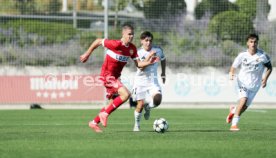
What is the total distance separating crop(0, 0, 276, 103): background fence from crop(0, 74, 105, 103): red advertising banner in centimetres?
111

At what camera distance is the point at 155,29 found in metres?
30.8

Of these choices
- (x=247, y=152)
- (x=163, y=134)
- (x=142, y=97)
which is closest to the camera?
(x=247, y=152)

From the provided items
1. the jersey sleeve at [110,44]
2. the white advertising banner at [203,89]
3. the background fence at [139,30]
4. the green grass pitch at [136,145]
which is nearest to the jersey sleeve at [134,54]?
the jersey sleeve at [110,44]

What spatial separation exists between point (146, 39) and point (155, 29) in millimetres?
17101

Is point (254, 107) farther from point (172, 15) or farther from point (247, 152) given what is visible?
point (247, 152)

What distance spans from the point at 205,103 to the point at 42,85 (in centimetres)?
689

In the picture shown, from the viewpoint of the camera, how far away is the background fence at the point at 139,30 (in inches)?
1179

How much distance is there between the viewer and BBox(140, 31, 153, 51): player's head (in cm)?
1375

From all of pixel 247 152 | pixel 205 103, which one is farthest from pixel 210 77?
pixel 247 152

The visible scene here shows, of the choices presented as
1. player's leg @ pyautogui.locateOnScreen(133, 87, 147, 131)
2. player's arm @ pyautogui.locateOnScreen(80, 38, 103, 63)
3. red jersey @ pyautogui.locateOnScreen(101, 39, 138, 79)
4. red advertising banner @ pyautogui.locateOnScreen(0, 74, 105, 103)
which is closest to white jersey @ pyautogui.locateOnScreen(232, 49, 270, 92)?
player's leg @ pyautogui.locateOnScreen(133, 87, 147, 131)

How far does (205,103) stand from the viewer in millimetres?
27625

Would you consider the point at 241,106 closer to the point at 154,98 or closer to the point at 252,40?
the point at 252,40

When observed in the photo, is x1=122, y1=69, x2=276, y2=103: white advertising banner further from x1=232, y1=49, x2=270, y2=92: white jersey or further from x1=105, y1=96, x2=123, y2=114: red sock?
x1=105, y1=96, x2=123, y2=114: red sock

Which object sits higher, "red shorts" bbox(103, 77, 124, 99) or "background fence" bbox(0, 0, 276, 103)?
"red shorts" bbox(103, 77, 124, 99)
